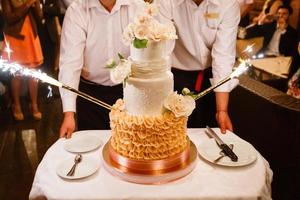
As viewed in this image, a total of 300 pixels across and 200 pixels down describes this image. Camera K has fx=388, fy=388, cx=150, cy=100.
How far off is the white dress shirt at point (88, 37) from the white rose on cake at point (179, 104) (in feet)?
2.74

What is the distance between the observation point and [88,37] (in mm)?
2512

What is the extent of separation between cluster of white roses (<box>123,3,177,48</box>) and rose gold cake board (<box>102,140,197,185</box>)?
545 mm

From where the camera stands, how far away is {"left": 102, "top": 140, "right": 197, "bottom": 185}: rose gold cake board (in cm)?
174

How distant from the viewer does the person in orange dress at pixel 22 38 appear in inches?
179

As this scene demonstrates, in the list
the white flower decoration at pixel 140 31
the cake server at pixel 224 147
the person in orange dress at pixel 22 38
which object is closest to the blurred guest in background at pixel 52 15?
the person in orange dress at pixel 22 38

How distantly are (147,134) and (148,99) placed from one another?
0.16m

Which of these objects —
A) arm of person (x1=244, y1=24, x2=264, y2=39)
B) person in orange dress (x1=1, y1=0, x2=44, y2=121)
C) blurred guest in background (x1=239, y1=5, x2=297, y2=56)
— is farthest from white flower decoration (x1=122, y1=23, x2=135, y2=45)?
arm of person (x1=244, y1=24, x2=264, y2=39)

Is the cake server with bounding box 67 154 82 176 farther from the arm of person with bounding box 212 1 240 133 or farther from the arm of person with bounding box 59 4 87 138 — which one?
the arm of person with bounding box 212 1 240 133

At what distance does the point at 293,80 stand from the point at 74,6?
2200mm

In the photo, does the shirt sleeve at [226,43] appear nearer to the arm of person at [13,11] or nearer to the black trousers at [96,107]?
the black trousers at [96,107]

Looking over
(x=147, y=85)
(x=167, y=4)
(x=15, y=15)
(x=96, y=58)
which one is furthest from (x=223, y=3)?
(x=15, y=15)

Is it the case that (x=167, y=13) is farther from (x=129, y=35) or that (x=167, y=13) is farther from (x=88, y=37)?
(x=129, y=35)

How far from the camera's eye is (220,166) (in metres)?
1.85

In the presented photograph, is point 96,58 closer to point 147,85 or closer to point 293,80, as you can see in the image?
point 147,85
